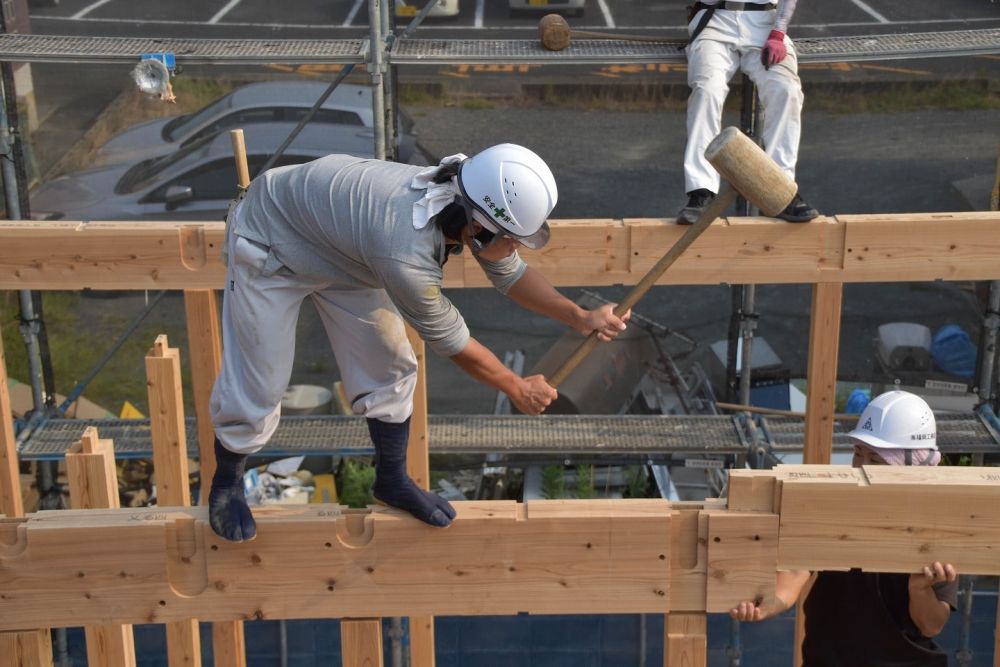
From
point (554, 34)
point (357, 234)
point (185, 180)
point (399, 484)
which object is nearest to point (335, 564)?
point (399, 484)

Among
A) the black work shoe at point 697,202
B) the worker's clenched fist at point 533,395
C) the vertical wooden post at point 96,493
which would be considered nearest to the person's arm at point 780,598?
the worker's clenched fist at point 533,395

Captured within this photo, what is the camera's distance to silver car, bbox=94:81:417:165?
41.5 feet

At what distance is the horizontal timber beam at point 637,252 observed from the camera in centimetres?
569

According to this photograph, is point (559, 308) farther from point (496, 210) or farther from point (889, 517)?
point (889, 517)

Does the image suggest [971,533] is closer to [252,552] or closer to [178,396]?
[252,552]

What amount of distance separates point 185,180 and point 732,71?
6.25 meters

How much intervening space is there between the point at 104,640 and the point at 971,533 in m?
2.90

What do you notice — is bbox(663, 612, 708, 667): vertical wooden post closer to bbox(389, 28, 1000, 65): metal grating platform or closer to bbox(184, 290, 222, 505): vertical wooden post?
bbox(184, 290, 222, 505): vertical wooden post

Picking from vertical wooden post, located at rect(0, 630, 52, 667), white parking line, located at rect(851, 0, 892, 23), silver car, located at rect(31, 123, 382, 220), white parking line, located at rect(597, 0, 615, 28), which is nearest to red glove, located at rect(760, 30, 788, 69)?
vertical wooden post, located at rect(0, 630, 52, 667)

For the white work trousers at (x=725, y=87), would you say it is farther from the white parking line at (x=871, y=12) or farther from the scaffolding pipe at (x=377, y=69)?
the white parking line at (x=871, y=12)

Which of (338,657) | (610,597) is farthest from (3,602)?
(338,657)

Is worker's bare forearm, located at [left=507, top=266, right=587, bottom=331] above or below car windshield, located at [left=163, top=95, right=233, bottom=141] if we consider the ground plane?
below

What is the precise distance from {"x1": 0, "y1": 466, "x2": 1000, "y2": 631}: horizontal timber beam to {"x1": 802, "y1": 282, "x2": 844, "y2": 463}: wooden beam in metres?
1.77

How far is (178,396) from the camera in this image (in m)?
5.45
